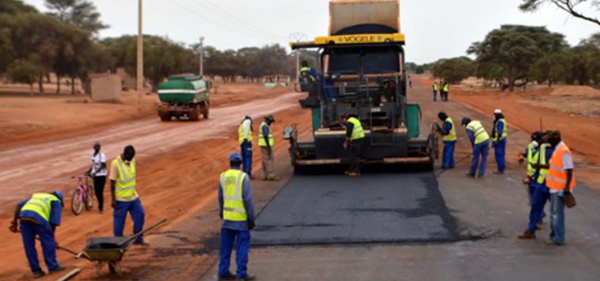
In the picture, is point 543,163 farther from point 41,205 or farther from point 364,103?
point 364,103

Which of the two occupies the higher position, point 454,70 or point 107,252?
point 454,70

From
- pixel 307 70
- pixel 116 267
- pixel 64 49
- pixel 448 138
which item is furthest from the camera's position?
pixel 64 49

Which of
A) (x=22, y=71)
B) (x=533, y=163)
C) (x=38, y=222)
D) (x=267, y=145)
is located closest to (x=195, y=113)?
(x=22, y=71)

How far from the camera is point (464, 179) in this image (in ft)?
55.8

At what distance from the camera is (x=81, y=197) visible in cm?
1437

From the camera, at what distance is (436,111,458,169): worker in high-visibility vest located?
18.3 meters

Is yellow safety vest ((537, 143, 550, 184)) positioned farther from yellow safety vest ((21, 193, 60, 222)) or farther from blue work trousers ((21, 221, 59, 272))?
blue work trousers ((21, 221, 59, 272))

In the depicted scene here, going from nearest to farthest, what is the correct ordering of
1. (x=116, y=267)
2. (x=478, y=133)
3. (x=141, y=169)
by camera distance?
1. (x=116, y=267)
2. (x=478, y=133)
3. (x=141, y=169)

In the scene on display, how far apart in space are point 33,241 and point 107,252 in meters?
1.36

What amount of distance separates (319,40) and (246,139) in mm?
3160

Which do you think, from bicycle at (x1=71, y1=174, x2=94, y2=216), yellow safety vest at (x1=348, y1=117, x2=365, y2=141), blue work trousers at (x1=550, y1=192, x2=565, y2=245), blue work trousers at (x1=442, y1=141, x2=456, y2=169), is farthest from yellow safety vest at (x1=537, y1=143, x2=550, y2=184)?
bicycle at (x1=71, y1=174, x2=94, y2=216)

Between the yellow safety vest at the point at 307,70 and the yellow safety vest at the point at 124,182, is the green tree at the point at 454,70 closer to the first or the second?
the yellow safety vest at the point at 307,70

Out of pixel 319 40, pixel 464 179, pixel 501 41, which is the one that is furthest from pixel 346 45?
pixel 501 41

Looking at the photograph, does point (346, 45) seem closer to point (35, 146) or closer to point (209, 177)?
point (209, 177)
